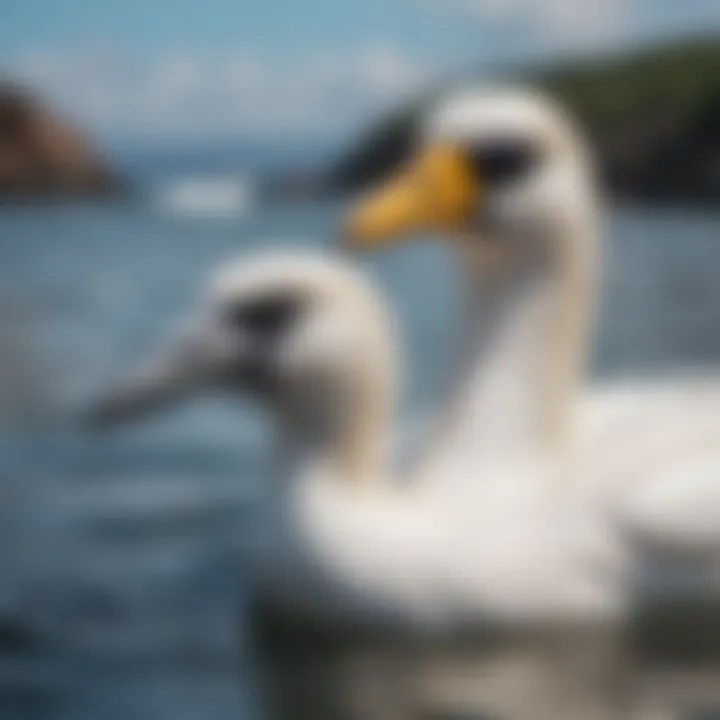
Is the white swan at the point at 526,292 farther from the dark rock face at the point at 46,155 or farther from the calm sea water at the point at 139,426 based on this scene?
the dark rock face at the point at 46,155

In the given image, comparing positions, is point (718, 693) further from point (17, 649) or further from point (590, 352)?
point (17, 649)

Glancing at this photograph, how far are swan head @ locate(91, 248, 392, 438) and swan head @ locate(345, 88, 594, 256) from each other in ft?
0.16

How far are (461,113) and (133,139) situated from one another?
0.56 ft

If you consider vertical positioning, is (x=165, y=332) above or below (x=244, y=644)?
above

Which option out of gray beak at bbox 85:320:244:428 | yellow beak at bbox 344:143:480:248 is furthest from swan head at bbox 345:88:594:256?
gray beak at bbox 85:320:244:428

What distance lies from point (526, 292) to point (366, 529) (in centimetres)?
15

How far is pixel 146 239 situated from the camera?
1.15 metres

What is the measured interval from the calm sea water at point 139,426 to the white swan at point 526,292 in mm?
17

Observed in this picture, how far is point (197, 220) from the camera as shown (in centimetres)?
114

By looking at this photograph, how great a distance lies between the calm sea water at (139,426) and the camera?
114cm

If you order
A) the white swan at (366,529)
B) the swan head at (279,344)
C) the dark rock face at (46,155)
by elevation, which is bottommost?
the white swan at (366,529)

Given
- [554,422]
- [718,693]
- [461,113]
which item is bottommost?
[718,693]

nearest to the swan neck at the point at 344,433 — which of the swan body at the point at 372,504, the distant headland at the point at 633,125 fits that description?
the swan body at the point at 372,504

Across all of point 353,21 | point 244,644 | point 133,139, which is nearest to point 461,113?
point 353,21
